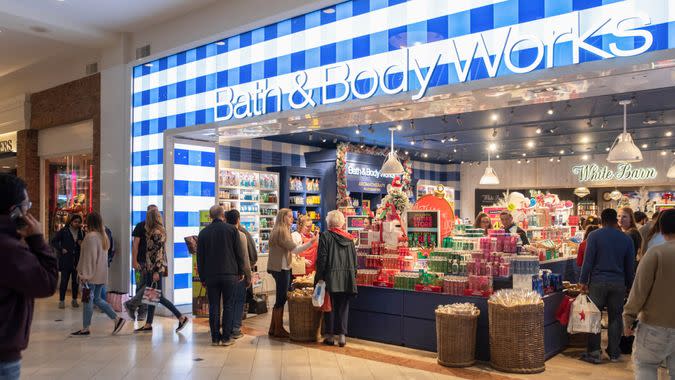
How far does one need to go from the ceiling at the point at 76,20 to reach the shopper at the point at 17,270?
223 inches

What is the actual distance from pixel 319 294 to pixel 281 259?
0.75 m

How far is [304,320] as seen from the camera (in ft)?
20.9

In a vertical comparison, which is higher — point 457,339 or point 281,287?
point 281,287

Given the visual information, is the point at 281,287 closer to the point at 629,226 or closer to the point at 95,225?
the point at 95,225

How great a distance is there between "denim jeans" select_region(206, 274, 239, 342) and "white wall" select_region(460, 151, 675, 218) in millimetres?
12639

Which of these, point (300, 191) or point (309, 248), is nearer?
point (309, 248)

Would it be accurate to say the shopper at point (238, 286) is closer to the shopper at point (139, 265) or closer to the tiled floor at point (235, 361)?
the tiled floor at point (235, 361)

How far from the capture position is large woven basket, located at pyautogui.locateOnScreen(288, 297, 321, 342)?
20.8 ft

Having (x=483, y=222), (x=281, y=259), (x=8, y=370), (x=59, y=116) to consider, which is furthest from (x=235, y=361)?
(x=59, y=116)

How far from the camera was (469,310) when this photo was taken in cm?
541

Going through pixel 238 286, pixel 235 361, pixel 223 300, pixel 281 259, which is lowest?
pixel 235 361

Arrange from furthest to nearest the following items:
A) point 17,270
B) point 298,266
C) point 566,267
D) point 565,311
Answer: point 298,266, point 566,267, point 565,311, point 17,270

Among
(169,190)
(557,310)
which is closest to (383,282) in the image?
(557,310)

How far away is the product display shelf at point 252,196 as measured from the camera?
411 inches
